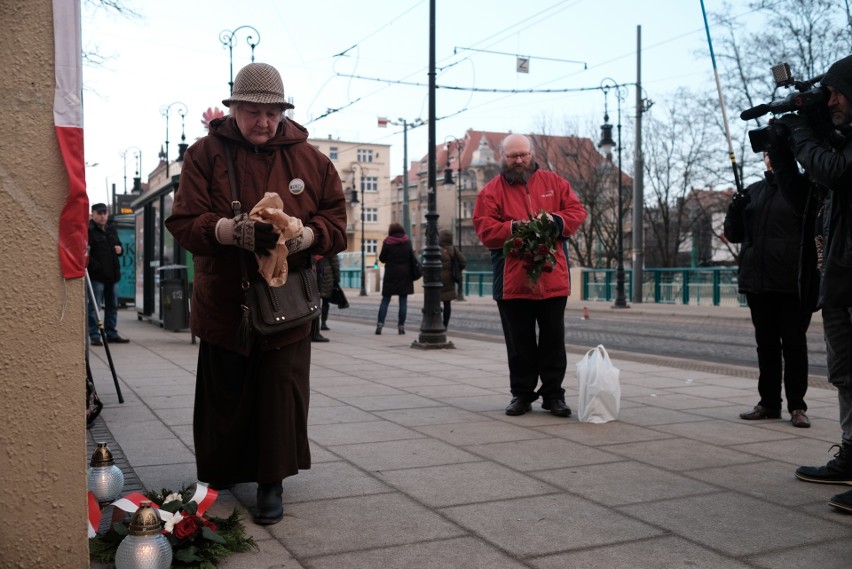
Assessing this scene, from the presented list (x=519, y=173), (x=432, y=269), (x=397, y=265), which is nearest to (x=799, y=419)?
(x=519, y=173)

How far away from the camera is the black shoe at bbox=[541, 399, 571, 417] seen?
6766 millimetres

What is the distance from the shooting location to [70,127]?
2.83 m

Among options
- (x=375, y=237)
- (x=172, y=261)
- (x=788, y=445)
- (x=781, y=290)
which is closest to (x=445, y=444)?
(x=788, y=445)

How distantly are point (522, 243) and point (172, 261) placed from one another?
9898 mm

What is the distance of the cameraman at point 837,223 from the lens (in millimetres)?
4242

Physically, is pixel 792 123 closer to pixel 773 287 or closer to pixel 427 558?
pixel 773 287

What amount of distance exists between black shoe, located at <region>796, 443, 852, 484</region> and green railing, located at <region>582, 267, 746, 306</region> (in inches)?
939

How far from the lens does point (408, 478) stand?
4.82 m

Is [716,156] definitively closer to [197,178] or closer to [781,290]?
[781,290]

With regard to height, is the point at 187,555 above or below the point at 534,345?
below

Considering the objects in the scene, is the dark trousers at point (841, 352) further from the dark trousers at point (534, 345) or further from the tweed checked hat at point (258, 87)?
the tweed checked hat at point (258, 87)

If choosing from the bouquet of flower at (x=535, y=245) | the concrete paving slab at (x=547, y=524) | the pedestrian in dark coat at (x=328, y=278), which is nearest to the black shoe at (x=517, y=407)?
the bouquet of flower at (x=535, y=245)

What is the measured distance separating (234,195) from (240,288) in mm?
421

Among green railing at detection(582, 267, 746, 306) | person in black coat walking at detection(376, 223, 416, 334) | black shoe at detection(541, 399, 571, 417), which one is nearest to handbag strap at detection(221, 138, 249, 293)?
black shoe at detection(541, 399, 571, 417)
